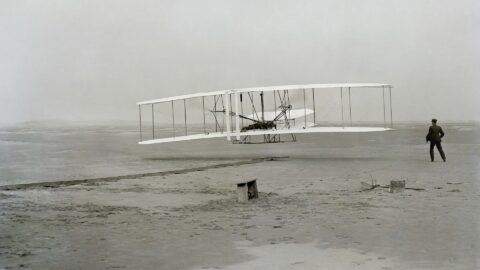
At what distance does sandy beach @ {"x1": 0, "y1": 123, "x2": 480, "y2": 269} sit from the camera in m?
6.02

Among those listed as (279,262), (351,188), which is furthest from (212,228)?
(351,188)

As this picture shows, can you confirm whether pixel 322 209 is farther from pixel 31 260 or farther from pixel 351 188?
pixel 31 260

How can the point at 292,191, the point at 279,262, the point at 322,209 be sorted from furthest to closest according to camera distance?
the point at 292,191, the point at 322,209, the point at 279,262

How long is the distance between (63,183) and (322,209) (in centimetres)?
725

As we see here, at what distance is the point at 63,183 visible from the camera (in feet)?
43.3

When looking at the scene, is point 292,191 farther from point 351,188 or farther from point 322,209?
point 322,209

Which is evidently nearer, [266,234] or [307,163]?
[266,234]

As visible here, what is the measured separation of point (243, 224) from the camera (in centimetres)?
789

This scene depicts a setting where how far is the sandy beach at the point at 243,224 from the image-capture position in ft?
19.8

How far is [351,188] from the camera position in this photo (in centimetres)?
1130

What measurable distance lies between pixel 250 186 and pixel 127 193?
9.43ft

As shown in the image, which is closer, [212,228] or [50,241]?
[50,241]

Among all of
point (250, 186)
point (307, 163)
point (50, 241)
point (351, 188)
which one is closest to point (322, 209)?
point (250, 186)

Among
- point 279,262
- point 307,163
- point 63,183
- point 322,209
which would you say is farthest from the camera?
point 307,163
